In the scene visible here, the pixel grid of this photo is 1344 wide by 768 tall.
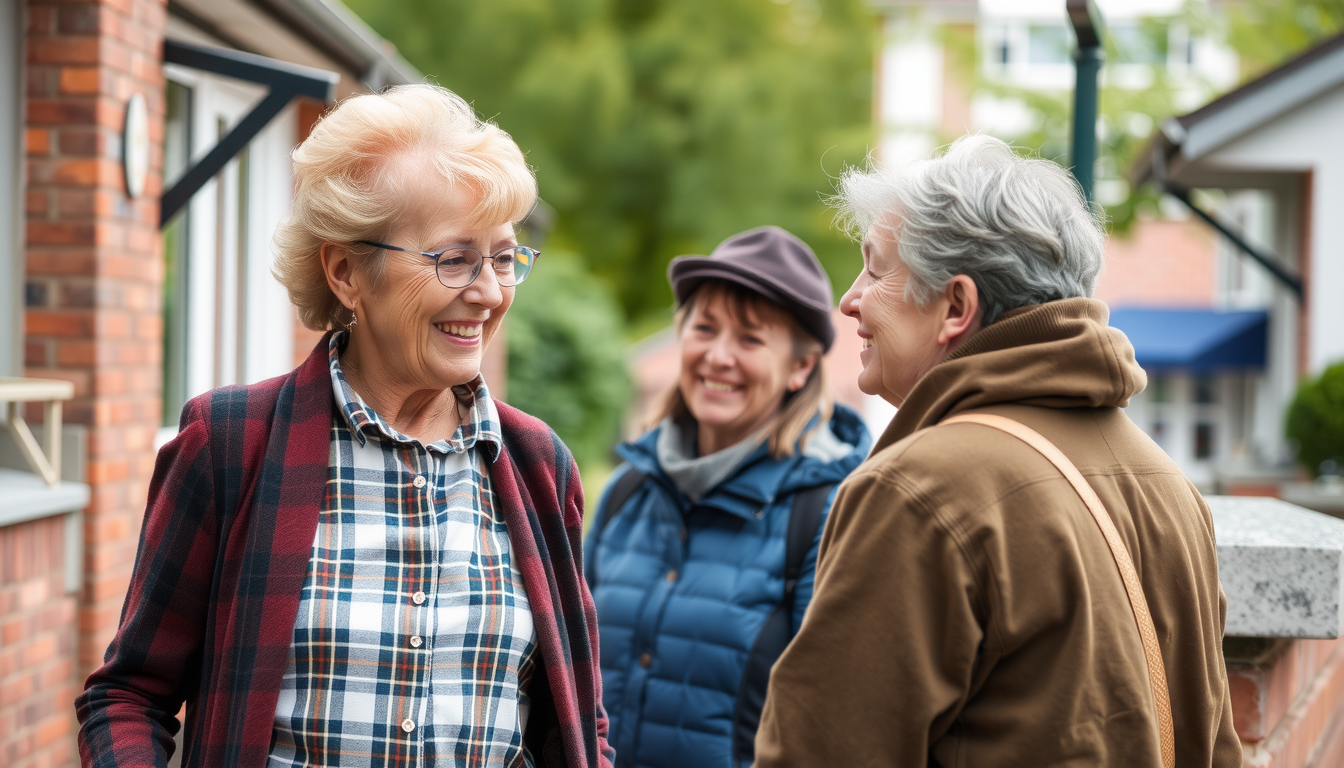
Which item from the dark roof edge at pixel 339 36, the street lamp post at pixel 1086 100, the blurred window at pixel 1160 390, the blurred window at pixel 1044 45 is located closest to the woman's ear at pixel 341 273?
the street lamp post at pixel 1086 100

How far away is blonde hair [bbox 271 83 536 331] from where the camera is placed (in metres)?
2.00

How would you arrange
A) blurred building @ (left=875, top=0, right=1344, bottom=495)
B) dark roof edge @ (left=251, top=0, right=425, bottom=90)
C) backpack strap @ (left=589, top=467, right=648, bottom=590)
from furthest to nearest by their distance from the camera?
blurred building @ (left=875, top=0, right=1344, bottom=495) → dark roof edge @ (left=251, top=0, right=425, bottom=90) → backpack strap @ (left=589, top=467, right=648, bottom=590)

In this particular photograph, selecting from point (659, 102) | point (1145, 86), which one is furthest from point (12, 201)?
point (659, 102)

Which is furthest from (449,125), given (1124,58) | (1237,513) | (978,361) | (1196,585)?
(1124,58)

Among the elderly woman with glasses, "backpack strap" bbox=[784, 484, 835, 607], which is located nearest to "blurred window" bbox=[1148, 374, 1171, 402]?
"backpack strap" bbox=[784, 484, 835, 607]

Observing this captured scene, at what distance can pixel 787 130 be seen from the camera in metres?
22.1

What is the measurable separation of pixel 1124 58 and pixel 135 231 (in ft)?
47.9

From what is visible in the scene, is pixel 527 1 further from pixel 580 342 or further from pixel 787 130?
pixel 580 342

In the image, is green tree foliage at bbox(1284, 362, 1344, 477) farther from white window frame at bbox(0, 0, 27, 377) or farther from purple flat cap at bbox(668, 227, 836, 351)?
white window frame at bbox(0, 0, 27, 377)

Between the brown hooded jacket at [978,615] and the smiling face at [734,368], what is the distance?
146 cm

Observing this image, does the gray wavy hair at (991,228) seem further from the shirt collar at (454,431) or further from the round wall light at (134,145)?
the round wall light at (134,145)

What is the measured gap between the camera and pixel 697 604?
2.82 m

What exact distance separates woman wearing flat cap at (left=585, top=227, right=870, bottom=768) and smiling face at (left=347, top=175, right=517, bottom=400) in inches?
39.4

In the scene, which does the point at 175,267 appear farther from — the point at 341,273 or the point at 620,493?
the point at 341,273
